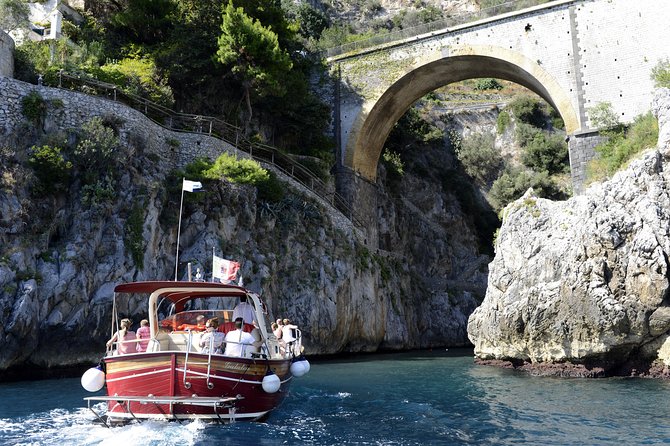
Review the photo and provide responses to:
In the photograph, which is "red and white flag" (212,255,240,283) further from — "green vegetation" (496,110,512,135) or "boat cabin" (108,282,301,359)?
"green vegetation" (496,110,512,135)

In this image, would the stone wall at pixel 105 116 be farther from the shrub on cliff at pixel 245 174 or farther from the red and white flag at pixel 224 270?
the red and white flag at pixel 224 270

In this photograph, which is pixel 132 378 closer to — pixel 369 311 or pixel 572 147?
pixel 369 311

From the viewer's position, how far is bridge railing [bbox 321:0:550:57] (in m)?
30.5

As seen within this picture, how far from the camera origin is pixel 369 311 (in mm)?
29312

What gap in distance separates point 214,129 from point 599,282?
1702 cm

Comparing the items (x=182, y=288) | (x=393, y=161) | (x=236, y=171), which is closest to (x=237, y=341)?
(x=182, y=288)

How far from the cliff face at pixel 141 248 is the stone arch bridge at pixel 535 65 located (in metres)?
7.38

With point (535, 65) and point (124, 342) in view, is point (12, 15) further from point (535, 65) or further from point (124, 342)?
point (535, 65)

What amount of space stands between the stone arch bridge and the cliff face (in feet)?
24.2

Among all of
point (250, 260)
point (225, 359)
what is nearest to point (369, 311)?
point (250, 260)

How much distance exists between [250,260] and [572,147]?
1544cm

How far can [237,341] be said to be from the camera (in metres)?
11.5

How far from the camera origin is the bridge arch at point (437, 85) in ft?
96.5

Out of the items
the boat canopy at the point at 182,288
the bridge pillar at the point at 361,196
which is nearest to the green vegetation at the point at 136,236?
the boat canopy at the point at 182,288
